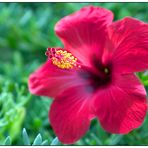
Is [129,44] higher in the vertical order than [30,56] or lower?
higher

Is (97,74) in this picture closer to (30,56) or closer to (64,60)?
(64,60)

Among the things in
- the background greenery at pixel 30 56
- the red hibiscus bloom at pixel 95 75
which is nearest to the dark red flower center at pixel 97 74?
the red hibiscus bloom at pixel 95 75

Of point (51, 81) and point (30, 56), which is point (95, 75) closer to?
point (51, 81)

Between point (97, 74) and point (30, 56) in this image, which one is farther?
point (30, 56)

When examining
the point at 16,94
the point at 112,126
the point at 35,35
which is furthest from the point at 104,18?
the point at 35,35

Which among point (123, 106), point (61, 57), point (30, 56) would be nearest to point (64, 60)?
point (61, 57)

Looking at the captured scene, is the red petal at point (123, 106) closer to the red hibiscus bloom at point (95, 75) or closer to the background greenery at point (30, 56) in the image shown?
the red hibiscus bloom at point (95, 75)
